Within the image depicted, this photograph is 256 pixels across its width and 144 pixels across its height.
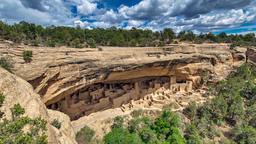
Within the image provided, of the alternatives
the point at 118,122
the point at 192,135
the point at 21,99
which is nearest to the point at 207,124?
the point at 192,135

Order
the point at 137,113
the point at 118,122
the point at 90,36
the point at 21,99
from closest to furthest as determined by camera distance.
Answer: the point at 21,99, the point at 118,122, the point at 137,113, the point at 90,36

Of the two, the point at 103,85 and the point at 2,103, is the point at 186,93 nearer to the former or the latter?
the point at 103,85

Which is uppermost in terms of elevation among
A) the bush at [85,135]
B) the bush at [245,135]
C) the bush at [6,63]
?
the bush at [6,63]

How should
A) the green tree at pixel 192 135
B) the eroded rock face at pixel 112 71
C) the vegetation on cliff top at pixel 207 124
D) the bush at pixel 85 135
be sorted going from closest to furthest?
1. the eroded rock face at pixel 112 71
2. the bush at pixel 85 135
3. the vegetation on cliff top at pixel 207 124
4. the green tree at pixel 192 135

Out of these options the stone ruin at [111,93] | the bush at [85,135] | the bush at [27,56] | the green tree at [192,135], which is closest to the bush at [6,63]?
the bush at [27,56]

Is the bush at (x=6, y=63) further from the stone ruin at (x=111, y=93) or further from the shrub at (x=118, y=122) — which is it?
the shrub at (x=118, y=122)

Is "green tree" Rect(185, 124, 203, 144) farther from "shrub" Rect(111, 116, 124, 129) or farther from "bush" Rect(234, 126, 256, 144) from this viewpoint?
"shrub" Rect(111, 116, 124, 129)

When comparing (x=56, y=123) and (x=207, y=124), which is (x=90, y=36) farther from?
(x=56, y=123)
